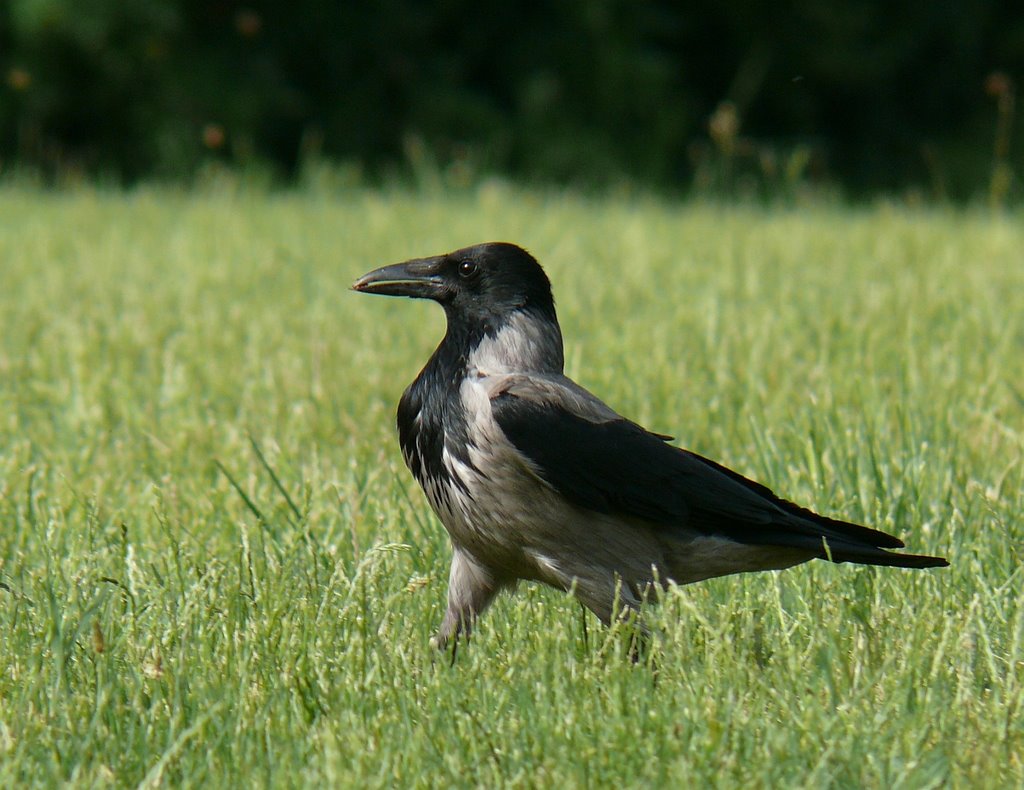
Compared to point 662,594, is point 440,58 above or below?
above

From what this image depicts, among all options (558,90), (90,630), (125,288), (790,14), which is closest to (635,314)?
(125,288)

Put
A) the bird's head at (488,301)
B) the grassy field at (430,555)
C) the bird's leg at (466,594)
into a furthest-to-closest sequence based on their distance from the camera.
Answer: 1. the bird's head at (488,301)
2. the bird's leg at (466,594)
3. the grassy field at (430,555)

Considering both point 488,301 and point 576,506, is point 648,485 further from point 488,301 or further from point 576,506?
point 488,301

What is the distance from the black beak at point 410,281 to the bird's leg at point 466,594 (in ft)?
2.06

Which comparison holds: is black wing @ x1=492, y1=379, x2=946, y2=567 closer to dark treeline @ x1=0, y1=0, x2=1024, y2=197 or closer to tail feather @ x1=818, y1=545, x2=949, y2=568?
tail feather @ x1=818, y1=545, x2=949, y2=568

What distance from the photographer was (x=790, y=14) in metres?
15.0

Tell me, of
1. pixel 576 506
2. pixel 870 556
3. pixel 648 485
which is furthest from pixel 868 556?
pixel 576 506

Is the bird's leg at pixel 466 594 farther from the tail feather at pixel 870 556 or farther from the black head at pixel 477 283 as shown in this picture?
the tail feather at pixel 870 556

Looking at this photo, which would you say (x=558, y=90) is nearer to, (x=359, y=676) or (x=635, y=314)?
(x=635, y=314)

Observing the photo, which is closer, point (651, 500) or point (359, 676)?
point (359, 676)

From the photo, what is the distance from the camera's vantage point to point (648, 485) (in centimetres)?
285

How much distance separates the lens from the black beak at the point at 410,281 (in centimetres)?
322

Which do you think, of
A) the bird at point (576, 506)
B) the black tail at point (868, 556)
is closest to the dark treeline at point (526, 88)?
the bird at point (576, 506)

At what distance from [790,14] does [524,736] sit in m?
13.8
